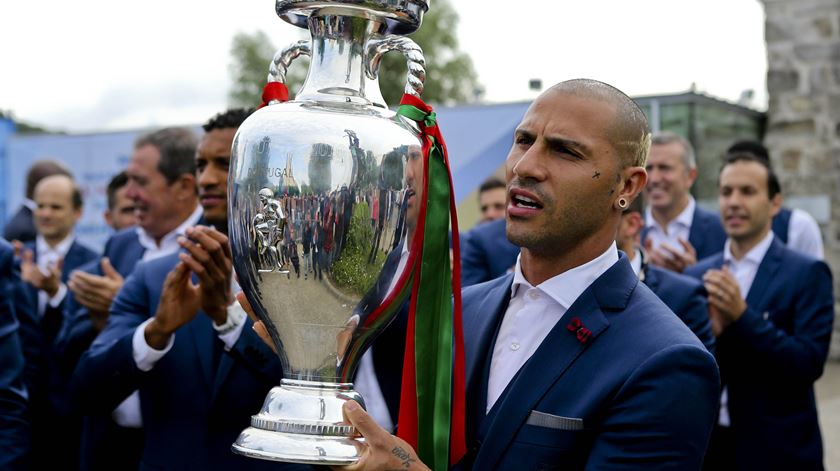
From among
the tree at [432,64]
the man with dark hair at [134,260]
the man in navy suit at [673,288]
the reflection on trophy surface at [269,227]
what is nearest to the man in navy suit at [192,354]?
the man with dark hair at [134,260]

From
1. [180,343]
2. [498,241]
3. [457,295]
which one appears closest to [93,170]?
[498,241]

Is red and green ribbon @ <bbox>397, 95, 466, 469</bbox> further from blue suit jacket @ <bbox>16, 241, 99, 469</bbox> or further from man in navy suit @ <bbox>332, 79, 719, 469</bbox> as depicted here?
blue suit jacket @ <bbox>16, 241, 99, 469</bbox>

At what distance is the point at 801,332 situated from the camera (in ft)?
14.5

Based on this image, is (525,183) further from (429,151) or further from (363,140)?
(363,140)

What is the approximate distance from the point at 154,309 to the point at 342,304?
158 centimetres

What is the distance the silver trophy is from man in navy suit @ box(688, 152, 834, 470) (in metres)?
2.53

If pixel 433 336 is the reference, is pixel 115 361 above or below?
below

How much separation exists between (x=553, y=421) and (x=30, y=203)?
5656mm

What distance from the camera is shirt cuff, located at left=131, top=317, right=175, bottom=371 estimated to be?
10.0ft

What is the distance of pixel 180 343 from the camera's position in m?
3.19

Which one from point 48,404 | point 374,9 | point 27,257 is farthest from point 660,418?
point 27,257

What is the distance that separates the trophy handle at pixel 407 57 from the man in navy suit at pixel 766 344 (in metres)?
2.46

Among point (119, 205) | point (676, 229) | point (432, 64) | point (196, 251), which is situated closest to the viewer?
point (196, 251)

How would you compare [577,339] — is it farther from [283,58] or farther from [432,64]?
[432,64]
